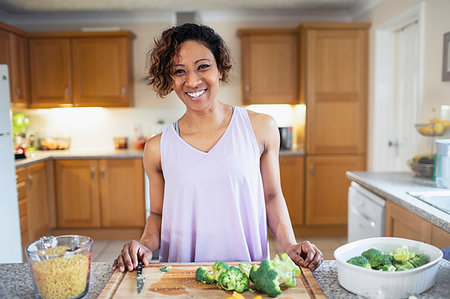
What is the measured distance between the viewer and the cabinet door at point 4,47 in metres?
3.91

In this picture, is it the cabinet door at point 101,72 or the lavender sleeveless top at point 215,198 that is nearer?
the lavender sleeveless top at point 215,198

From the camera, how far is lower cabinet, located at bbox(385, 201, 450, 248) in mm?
1825

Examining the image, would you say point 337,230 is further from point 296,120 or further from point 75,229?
point 75,229

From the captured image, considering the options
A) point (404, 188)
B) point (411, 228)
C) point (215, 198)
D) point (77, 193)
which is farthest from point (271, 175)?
point (77, 193)

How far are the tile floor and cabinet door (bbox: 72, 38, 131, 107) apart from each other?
1523mm

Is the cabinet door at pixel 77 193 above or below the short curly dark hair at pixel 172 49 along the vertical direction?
below

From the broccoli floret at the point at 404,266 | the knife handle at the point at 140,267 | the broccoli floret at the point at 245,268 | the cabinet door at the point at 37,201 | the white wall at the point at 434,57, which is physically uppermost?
the white wall at the point at 434,57

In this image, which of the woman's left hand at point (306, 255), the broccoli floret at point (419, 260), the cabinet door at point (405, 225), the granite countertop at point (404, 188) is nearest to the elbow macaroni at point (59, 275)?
the woman's left hand at point (306, 255)

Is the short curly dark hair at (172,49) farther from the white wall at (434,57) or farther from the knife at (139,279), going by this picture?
the white wall at (434,57)

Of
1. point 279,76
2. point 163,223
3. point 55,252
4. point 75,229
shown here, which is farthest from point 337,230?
point 55,252

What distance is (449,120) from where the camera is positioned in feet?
8.70

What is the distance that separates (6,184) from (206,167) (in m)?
2.46

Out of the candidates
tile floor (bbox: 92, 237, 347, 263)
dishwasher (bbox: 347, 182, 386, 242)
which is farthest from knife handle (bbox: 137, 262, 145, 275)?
tile floor (bbox: 92, 237, 347, 263)

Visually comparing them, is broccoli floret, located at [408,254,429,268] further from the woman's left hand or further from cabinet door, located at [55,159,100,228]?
cabinet door, located at [55,159,100,228]
